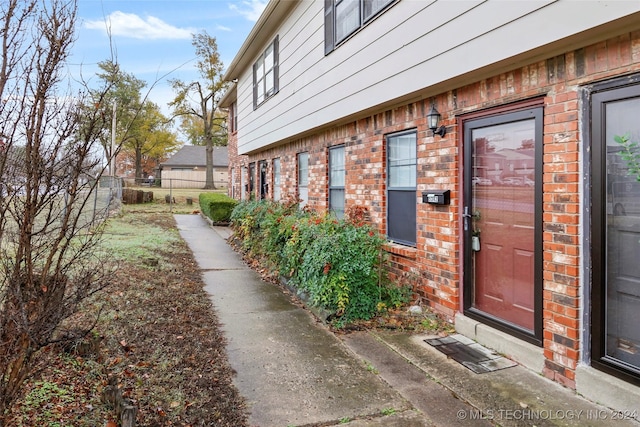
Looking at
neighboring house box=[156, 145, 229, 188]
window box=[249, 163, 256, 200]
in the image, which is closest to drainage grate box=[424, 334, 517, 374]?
window box=[249, 163, 256, 200]

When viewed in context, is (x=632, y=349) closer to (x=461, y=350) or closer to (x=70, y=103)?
(x=461, y=350)

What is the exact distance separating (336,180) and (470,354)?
4.36 metres

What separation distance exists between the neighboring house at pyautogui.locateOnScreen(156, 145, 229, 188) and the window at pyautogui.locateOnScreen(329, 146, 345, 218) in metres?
39.3

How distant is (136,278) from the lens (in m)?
6.84

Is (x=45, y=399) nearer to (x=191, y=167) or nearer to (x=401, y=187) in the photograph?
(x=401, y=187)

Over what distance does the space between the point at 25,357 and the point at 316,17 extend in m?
6.73

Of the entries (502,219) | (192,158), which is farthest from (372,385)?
(192,158)

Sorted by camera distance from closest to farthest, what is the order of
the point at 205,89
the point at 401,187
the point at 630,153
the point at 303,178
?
the point at 630,153 → the point at 401,187 → the point at 303,178 → the point at 205,89

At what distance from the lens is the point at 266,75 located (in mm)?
10898

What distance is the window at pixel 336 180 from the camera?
7480mm

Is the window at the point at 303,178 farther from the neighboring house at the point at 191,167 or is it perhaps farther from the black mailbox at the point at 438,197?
the neighboring house at the point at 191,167

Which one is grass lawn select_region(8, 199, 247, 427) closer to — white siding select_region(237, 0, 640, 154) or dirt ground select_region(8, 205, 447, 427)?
dirt ground select_region(8, 205, 447, 427)

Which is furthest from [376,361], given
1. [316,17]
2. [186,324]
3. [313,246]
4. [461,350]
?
[316,17]

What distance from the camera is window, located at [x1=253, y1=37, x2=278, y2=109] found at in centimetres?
1001
